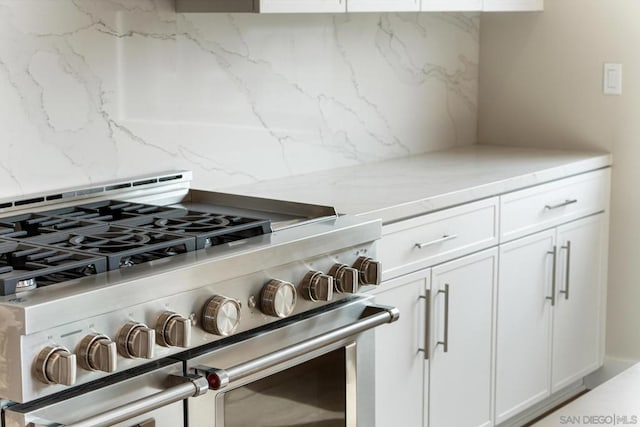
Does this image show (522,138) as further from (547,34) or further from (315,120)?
(315,120)

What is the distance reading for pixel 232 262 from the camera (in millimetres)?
1970

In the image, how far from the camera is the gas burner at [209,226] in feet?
6.90

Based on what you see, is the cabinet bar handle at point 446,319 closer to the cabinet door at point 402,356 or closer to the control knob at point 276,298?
the cabinet door at point 402,356

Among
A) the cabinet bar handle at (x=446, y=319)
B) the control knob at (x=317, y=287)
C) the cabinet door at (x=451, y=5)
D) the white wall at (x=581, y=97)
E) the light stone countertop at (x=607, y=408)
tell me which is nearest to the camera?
the light stone countertop at (x=607, y=408)

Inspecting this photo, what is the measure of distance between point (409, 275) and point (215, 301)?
0.96 m

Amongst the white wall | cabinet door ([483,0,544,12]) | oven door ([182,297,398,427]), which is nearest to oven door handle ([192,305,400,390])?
oven door ([182,297,398,427])

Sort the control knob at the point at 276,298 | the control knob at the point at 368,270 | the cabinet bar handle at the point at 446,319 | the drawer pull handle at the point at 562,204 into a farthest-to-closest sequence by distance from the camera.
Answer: the drawer pull handle at the point at 562,204 < the cabinet bar handle at the point at 446,319 < the control knob at the point at 368,270 < the control knob at the point at 276,298

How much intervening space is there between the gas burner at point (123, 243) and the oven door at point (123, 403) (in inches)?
8.1

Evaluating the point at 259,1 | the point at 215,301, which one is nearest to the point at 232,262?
the point at 215,301

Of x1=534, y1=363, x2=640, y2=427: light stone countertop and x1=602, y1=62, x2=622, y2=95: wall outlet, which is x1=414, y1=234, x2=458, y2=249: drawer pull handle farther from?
x1=602, y1=62, x2=622, y2=95: wall outlet

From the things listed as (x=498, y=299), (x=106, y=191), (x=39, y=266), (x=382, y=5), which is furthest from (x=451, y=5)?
(x=39, y=266)

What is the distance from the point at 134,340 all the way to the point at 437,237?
1.29 m

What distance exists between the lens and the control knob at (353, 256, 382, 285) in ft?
7.56

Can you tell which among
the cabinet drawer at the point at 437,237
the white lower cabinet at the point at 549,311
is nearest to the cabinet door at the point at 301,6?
the cabinet drawer at the point at 437,237
